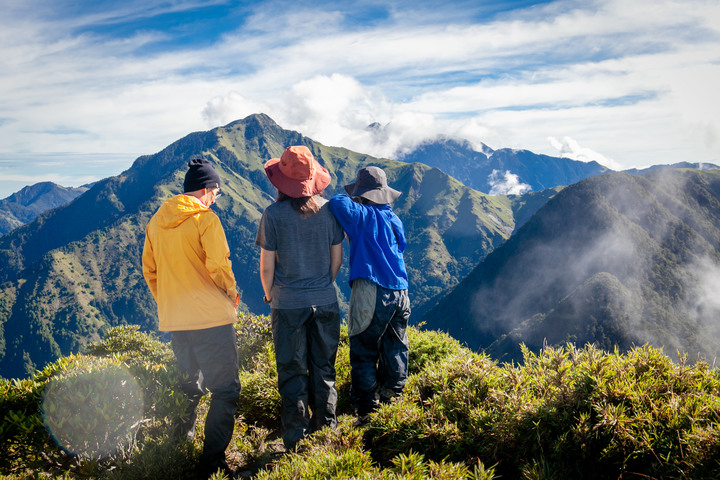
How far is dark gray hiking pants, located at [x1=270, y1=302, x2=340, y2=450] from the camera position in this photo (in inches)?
198

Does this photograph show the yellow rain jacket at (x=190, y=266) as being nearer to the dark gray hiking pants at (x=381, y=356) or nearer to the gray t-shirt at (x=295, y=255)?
the gray t-shirt at (x=295, y=255)

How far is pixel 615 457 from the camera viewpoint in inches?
133

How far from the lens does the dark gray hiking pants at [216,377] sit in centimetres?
470

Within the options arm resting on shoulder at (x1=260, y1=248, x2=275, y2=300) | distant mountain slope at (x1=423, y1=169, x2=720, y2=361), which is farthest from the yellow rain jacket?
distant mountain slope at (x1=423, y1=169, x2=720, y2=361)

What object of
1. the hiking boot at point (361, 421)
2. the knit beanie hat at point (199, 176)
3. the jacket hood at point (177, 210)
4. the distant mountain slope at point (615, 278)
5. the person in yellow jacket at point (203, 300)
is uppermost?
the knit beanie hat at point (199, 176)

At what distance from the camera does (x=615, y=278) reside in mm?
148125

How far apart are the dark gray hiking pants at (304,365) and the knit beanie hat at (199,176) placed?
1.79m

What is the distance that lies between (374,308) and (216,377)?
2.22 m

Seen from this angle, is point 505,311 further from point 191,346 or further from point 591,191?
point 191,346

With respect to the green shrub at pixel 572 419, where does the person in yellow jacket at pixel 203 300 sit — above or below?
above

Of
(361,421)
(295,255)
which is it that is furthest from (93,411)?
(361,421)

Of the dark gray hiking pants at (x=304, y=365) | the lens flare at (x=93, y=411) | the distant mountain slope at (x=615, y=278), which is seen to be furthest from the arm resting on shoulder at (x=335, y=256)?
the distant mountain slope at (x=615, y=278)

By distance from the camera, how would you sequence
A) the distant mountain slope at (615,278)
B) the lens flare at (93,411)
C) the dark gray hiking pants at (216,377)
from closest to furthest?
1. the lens flare at (93,411)
2. the dark gray hiking pants at (216,377)
3. the distant mountain slope at (615,278)

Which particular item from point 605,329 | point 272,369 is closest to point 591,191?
point 605,329
